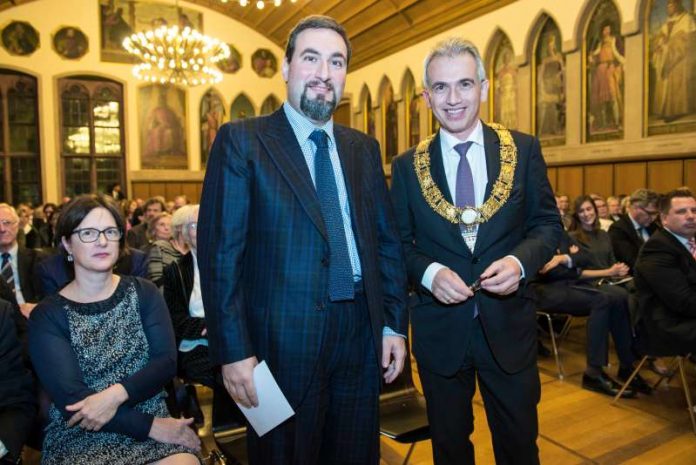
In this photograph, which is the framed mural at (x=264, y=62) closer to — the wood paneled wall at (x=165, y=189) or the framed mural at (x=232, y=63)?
the framed mural at (x=232, y=63)

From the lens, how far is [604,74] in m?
9.93

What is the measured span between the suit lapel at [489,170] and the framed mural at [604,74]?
907 cm

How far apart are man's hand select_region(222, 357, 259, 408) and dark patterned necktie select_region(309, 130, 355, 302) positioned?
324mm

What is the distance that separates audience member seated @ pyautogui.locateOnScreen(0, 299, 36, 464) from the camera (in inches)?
81.0

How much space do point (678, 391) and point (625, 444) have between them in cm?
123

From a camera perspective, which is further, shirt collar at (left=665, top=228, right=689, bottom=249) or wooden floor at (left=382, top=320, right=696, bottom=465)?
shirt collar at (left=665, top=228, right=689, bottom=249)

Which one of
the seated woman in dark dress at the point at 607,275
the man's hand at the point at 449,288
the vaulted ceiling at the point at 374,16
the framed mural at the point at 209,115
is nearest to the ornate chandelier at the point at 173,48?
the vaulted ceiling at the point at 374,16

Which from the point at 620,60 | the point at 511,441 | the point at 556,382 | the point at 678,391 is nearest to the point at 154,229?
the point at 556,382

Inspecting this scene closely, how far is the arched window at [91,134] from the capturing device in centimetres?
1644

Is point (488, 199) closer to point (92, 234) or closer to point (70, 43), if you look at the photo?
point (92, 234)

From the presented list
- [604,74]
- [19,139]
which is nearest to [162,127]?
[19,139]

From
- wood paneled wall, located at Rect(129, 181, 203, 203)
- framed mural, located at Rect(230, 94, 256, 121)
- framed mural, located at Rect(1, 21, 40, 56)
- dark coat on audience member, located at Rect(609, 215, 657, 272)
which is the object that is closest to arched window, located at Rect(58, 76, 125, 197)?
wood paneled wall, located at Rect(129, 181, 203, 203)

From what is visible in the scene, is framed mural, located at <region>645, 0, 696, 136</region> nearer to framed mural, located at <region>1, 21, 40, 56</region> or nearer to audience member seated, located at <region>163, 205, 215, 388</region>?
audience member seated, located at <region>163, 205, 215, 388</region>

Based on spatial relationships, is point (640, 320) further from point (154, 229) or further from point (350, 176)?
point (154, 229)
